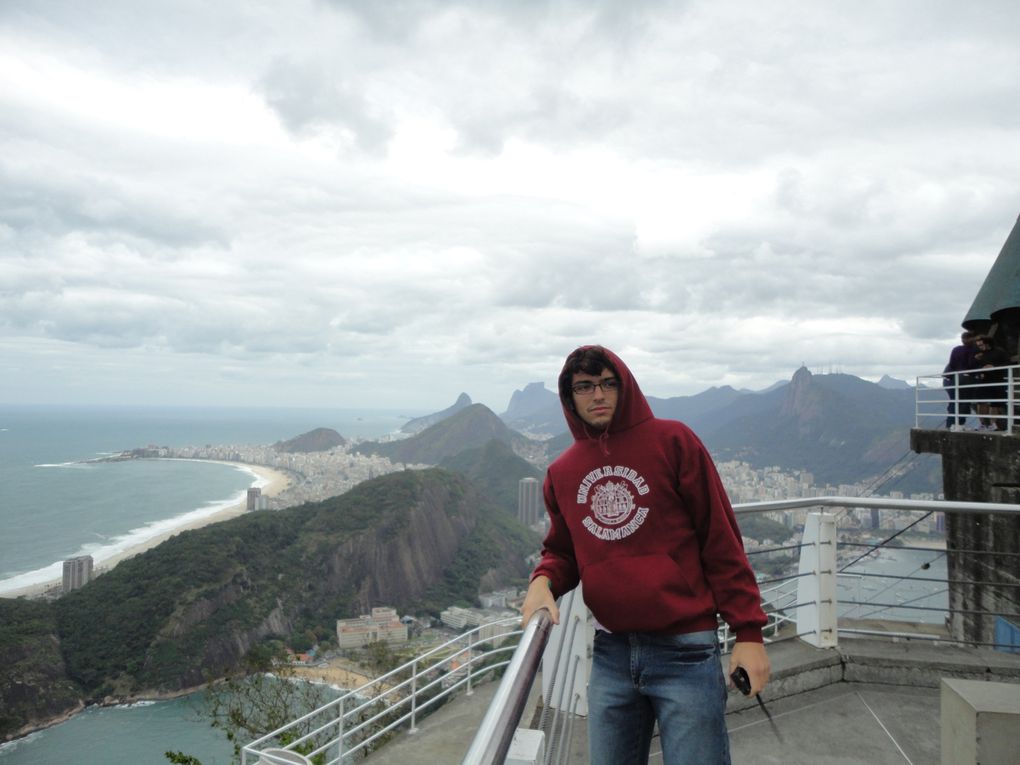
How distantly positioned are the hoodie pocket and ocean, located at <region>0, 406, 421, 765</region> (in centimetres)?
2649

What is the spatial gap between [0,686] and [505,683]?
3632cm

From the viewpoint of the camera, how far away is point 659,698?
4.87 ft

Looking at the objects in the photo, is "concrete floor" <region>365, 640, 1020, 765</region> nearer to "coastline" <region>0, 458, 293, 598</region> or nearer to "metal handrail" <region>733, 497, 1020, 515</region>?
"metal handrail" <region>733, 497, 1020, 515</region>

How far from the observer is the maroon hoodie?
1459 millimetres

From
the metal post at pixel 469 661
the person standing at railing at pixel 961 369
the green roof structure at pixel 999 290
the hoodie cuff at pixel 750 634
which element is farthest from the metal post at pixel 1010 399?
the hoodie cuff at pixel 750 634

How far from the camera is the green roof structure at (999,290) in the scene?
821 cm

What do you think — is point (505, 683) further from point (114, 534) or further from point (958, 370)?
point (114, 534)

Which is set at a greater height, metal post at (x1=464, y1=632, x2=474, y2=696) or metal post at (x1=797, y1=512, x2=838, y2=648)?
metal post at (x1=797, y1=512, x2=838, y2=648)

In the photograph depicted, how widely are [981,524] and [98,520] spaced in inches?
3105

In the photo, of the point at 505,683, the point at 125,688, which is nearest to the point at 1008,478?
the point at 505,683

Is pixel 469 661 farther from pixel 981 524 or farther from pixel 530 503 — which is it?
pixel 530 503

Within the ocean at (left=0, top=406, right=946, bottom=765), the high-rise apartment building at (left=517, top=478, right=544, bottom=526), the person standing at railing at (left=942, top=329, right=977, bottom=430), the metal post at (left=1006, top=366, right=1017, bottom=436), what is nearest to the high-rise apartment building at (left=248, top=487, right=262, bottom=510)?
the ocean at (left=0, top=406, right=946, bottom=765)

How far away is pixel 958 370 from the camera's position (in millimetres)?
7156

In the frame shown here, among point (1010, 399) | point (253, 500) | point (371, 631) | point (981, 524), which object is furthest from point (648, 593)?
point (253, 500)
